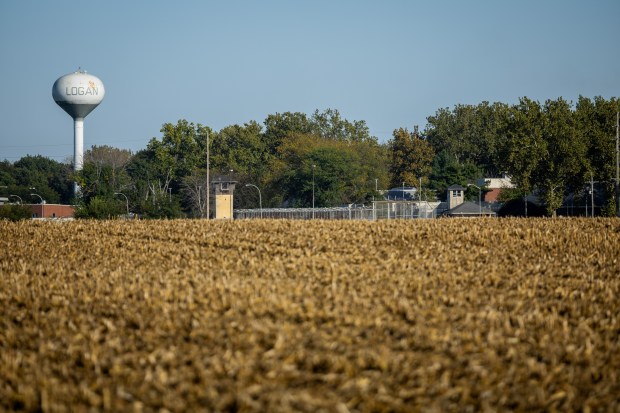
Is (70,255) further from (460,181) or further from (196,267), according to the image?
(460,181)

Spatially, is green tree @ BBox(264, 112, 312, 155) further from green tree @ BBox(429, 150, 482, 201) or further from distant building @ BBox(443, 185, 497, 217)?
distant building @ BBox(443, 185, 497, 217)

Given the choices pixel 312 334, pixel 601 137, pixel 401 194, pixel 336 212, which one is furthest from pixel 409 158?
pixel 312 334

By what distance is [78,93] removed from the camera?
5271 inches

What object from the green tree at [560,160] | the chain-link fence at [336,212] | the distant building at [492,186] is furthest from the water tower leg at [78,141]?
the green tree at [560,160]

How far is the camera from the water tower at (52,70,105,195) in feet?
439

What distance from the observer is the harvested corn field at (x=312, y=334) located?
11.8m

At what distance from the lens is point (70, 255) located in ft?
96.5

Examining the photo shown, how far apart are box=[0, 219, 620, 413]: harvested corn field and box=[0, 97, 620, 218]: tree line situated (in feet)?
255

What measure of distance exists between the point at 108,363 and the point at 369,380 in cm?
381

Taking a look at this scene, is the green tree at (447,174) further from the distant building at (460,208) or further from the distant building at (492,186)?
the distant building at (460,208)

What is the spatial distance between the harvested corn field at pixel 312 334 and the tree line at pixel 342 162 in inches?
3060

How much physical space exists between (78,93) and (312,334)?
126169mm

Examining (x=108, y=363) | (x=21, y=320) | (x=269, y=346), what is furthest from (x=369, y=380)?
(x=21, y=320)

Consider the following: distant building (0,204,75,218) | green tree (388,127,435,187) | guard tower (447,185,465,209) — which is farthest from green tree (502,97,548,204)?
distant building (0,204,75,218)
